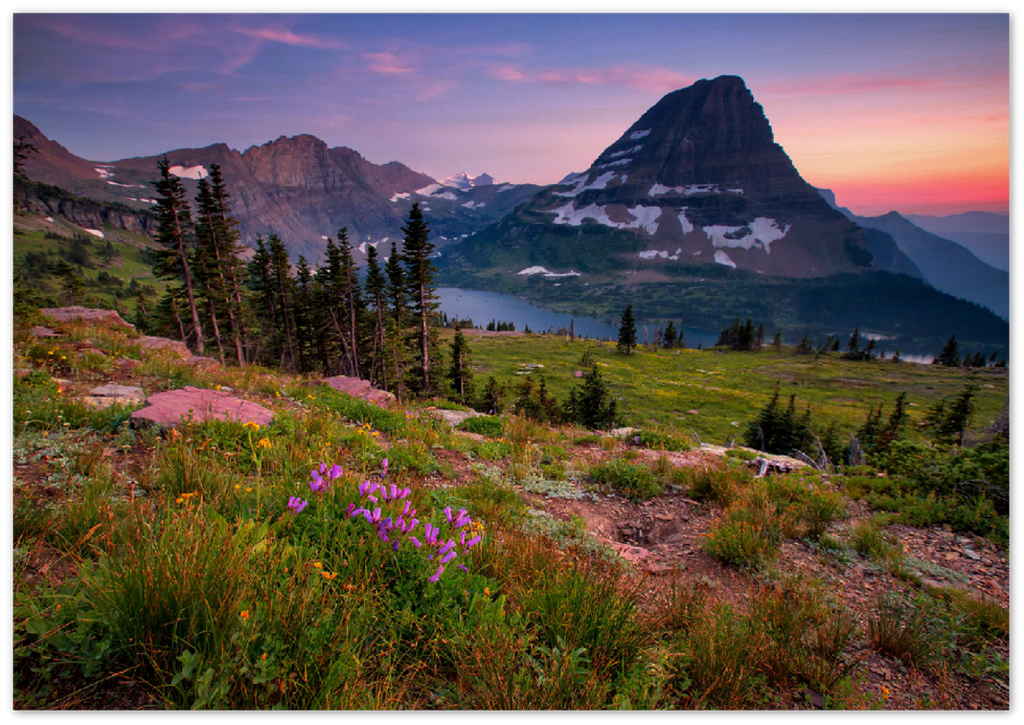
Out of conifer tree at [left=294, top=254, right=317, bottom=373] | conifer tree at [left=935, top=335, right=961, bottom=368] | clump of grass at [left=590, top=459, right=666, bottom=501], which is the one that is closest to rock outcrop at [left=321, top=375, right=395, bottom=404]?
clump of grass at [left=590, top=459, right=666, bottom=501]

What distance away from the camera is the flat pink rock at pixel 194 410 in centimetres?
482

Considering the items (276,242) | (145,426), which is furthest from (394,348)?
(145,426)

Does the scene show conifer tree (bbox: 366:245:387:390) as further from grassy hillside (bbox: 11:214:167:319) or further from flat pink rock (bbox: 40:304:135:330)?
grassy hillside (bbox: 11:214:167:319)

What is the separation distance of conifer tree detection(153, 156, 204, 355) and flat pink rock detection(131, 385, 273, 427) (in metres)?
28.5

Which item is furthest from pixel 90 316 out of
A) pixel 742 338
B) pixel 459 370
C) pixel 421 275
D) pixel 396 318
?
pixel 742 338

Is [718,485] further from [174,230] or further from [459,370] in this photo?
[459,370]

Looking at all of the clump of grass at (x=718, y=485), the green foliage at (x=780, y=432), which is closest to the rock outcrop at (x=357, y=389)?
the clump of grass at (x=718, y=485)

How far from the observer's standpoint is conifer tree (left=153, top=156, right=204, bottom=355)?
1144 inches

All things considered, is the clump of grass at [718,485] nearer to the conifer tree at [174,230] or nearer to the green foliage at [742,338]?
the conifer tree at [174,230]

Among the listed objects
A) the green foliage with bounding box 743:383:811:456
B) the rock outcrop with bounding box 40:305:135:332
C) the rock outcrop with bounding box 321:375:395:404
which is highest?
the rock outcrop with bounding box 40:305:135:332

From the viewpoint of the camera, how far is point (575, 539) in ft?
14.1

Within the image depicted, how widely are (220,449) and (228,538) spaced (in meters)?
2.57

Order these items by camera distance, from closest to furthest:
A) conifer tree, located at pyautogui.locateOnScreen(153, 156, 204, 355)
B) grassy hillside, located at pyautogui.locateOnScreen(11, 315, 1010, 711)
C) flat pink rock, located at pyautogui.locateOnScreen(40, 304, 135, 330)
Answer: grassy hillside, located at pyautogui.locateOnScreen(11, 315, 1010, 711) < flat pink rock, located at pyautogui.locateOnScreen(40, 304, 135, 330) < conifer tree, located at pyautogui.locateOnScreen(153, 156, 204, 355)

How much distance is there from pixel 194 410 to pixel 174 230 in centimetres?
3428
